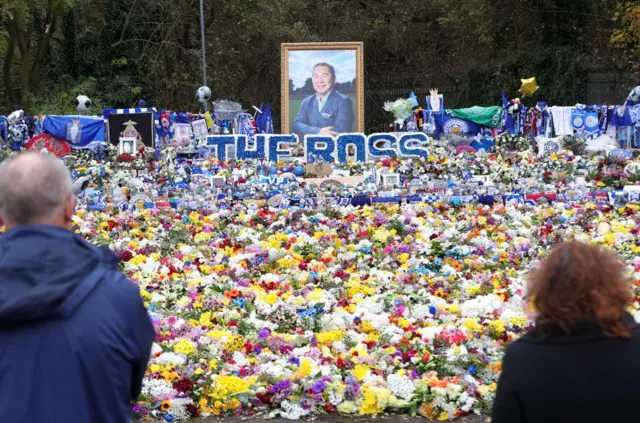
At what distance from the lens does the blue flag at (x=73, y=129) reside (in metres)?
20.6

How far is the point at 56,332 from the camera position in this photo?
7.76 ft

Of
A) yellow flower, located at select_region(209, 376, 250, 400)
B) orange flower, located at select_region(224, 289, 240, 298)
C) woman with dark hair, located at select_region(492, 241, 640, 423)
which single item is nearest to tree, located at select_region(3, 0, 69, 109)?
orange flower, located at select_region(224, 289, 240, 298)

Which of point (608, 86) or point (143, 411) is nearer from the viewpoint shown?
point (143, 411)

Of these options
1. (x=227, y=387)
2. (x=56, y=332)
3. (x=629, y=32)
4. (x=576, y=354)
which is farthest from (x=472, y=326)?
(x=629, y=32)

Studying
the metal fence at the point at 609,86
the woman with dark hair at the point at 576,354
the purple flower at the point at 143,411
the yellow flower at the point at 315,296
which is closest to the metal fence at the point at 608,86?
the metal fence at the point at 609,86

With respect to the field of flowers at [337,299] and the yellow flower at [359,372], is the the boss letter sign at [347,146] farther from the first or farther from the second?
the yellow flower at [359,372]

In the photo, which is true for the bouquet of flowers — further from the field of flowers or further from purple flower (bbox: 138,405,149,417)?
purple flower (bbox: 138,405,149,417)

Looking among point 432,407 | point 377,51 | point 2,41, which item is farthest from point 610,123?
point 2,41

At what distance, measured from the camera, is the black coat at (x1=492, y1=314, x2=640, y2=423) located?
2266 mm

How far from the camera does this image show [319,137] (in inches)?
749

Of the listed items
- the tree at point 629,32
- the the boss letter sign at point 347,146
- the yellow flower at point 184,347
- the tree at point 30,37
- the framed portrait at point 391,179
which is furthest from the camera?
the tree at point 30,37

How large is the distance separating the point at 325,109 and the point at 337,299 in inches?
636

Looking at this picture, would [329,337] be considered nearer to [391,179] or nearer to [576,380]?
[576,380]

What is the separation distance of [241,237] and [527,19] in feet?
70.4
